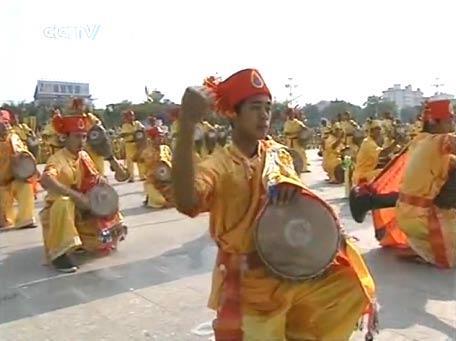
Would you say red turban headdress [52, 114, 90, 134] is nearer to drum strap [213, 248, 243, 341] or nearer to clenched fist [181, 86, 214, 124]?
drum strap [213, 248, 243, 341]

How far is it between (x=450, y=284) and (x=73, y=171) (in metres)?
3.54

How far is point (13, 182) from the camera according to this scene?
833 cm

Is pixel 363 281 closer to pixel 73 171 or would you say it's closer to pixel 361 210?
pixel 361 210

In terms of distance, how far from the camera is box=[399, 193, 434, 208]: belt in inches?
214

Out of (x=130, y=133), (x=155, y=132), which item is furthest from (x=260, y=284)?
(x=130, y=133)

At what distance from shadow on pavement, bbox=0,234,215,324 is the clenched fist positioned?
2.88m

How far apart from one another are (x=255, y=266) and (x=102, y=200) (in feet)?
13.2

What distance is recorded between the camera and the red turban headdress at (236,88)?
8.34 feet

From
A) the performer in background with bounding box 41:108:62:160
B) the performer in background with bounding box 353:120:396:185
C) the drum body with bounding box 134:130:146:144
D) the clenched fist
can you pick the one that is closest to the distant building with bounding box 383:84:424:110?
the drum body with bounding box 134:130:146:144

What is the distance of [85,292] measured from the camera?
5.02 metres

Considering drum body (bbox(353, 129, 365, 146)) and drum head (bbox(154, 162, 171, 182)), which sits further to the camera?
drum body (bbox(353, 129, 365, 146))

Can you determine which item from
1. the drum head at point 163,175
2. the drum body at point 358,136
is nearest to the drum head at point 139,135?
the drum body at point 358,136

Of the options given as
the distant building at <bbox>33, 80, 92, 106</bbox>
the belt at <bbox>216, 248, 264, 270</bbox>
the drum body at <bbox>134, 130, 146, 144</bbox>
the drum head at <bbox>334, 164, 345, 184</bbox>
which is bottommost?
the drum head at <bbox>334, 164, 345, 184</bbox>

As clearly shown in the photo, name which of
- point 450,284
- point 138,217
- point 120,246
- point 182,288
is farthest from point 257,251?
point 138,217
